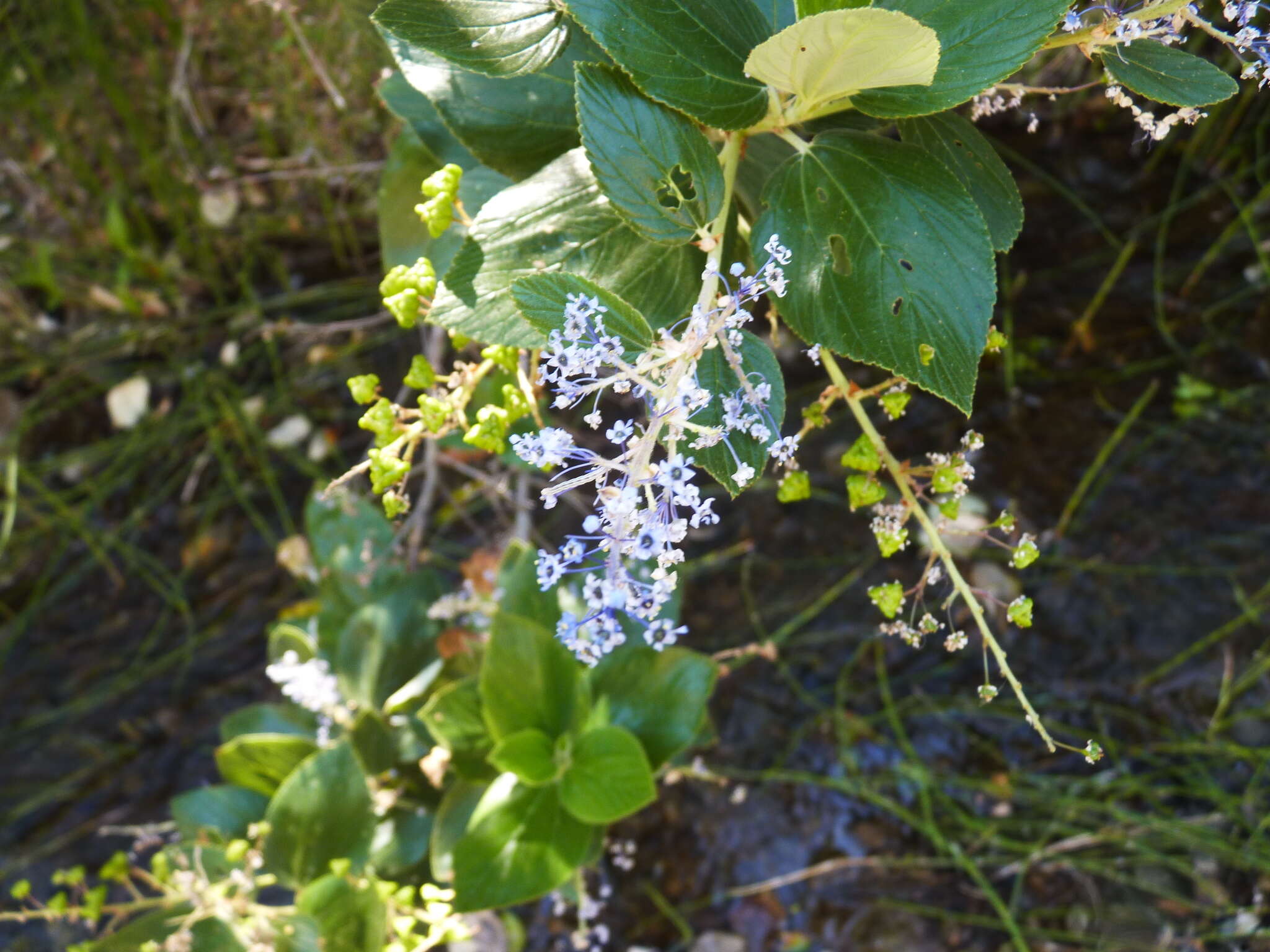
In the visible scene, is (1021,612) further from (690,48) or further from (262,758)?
(262,758)

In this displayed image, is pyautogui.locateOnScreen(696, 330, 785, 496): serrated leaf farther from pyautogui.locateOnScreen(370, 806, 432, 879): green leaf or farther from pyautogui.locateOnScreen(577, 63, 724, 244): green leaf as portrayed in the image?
pyautogui.locateOnScreen(370, 806, 432, 879): green leaf

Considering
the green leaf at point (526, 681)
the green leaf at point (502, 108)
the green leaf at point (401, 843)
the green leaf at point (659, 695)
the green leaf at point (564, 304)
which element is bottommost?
the green leaf at point (401, 843)

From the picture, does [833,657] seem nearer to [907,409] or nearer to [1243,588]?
[907,409]

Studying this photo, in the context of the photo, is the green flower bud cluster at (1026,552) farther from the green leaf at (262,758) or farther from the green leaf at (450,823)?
the green leaf at (262,758)

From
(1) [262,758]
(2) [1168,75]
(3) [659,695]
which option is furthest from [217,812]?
(2) [1168,75]

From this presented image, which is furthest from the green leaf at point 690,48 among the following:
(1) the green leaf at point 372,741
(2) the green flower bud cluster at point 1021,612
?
(1) the green leaf at point 372,741

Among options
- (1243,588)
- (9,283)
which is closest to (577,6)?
(1243,588)
